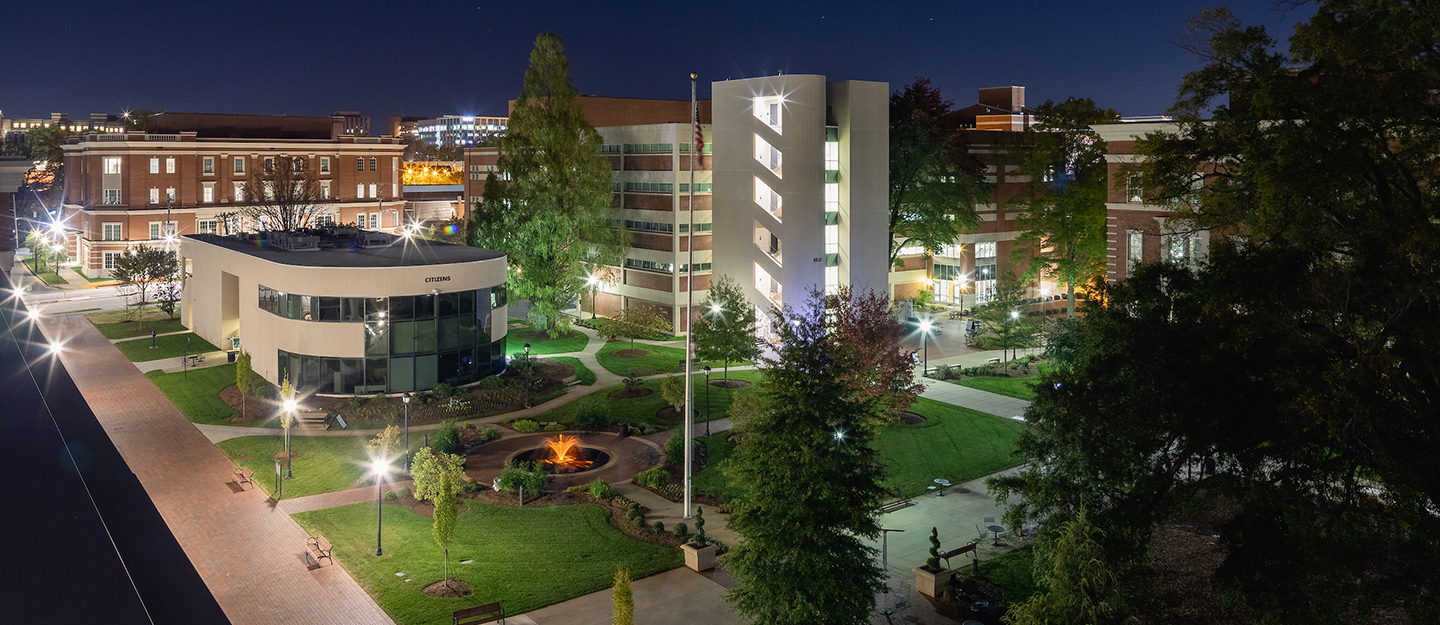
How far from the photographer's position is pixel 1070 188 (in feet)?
195

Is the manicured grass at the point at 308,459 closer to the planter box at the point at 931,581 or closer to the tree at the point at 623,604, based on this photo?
the tree at the point at 623,604

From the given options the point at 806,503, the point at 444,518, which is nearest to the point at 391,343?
the point at 444,518

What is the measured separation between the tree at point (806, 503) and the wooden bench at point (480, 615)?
204 inches

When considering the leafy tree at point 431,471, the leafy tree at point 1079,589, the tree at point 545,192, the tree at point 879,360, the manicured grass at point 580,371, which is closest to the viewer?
the leafy tree at point 1079,589

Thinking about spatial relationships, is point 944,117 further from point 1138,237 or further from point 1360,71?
point 1360,71

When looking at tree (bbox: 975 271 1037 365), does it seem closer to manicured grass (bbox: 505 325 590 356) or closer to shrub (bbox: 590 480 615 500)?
manicured grass (bbox: 505 325 590 356)

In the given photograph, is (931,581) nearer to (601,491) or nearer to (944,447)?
(601,491)

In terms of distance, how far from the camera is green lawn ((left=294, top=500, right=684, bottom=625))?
23125 mm

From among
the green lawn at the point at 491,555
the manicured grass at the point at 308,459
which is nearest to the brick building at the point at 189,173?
the manicured grass at the point at 308,459

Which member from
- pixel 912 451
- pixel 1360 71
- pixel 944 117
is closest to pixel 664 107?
pixel 944 117

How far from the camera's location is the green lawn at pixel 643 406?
41.1 metres

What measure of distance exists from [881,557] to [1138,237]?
95.1 feet

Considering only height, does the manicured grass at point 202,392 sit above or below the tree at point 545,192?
below

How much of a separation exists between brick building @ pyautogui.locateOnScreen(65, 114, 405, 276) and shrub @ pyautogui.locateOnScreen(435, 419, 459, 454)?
221 feet
